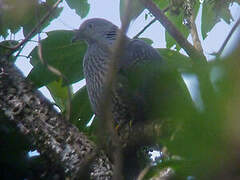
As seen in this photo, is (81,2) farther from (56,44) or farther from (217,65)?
(217,65)

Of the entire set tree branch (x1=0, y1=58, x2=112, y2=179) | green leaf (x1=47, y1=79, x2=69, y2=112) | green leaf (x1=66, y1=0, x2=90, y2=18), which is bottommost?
green leaf (x1=47, y1=79, x2=69, y2=112)

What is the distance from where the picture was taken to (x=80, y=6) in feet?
10.7

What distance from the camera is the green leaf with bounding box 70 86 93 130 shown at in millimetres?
3479

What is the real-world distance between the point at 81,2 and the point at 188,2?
816mm

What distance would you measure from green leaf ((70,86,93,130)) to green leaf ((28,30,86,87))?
222 millimetres

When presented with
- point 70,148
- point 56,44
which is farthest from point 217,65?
point 56,44

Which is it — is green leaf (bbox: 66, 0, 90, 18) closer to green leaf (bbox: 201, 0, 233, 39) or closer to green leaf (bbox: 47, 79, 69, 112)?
green leaf (bbox: 47, 79, 69, 112)

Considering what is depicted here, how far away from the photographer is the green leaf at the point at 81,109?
348 cm

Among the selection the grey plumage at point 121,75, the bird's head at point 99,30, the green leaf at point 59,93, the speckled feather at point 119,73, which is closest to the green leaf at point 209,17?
the grey plumage at point 121,75

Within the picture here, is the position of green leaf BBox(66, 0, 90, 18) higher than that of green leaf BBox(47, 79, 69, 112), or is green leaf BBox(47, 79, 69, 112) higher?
green leaf BBox(66, 0, 90, 18)

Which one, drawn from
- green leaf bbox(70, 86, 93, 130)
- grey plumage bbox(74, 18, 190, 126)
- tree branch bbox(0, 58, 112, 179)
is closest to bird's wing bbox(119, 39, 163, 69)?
grey plumage bbox(74, 18, 190, 126)

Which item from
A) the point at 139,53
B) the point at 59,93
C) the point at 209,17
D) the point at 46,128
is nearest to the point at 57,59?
the point at 59,93

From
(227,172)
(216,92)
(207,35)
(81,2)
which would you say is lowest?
(207,35)

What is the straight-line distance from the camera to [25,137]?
2555 mm
